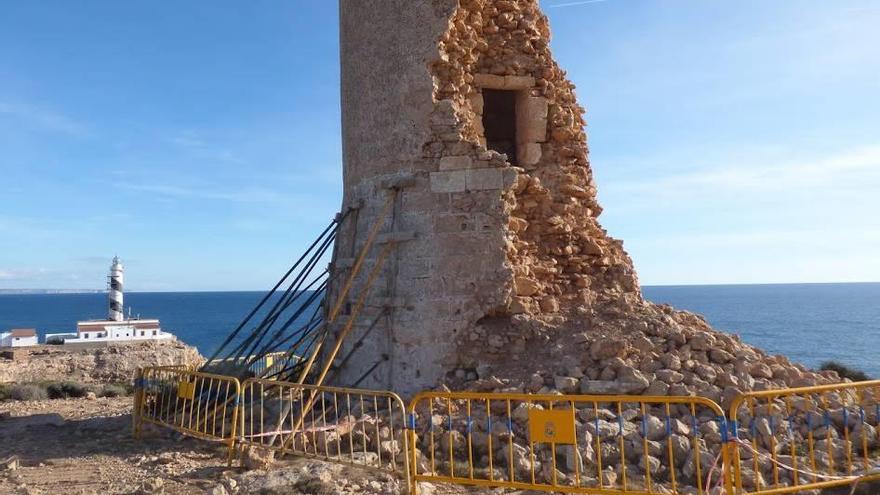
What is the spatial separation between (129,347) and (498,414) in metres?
27.2

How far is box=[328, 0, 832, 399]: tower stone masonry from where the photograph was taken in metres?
8.00

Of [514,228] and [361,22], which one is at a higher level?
[361,22]

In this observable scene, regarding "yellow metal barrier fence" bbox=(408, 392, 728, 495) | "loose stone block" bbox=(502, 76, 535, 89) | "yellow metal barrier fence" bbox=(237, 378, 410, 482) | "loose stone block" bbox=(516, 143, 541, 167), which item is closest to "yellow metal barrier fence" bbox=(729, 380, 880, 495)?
"yellow metal barrier fence" bbox=(408, 392, 728, 495)

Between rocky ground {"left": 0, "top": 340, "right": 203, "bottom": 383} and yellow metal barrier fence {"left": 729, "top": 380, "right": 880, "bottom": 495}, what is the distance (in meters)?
21.0

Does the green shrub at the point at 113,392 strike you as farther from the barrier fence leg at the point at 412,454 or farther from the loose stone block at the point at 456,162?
the barrier fence leg at the point at 412,454

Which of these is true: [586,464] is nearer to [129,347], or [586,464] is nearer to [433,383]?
[433,383]

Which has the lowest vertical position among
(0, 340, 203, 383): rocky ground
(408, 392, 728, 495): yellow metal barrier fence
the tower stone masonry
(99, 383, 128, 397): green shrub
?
(0, 340, 203, 383): rocky ground

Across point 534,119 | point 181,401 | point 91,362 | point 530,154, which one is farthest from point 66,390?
point 534,119

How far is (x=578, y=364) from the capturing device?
7.43 m

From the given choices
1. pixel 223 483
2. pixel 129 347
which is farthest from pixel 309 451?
pixel 129 347

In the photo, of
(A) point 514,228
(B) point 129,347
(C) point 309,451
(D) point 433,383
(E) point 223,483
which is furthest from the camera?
(B) point 129,347

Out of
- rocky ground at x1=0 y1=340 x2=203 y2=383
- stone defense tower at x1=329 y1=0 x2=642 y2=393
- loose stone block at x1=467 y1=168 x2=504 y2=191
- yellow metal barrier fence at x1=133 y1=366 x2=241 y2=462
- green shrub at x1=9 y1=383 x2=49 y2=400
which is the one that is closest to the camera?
yellow metal barrier fence at x1=133 y1=366 x2=241 y2=462

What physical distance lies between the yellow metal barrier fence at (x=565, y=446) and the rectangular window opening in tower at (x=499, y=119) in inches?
199

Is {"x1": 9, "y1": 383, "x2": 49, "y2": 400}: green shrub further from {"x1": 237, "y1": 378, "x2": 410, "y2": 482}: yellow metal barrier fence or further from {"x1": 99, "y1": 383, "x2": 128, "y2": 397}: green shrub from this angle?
{"x1": 237, "y1": 378, "x2": 410, "y2": 482}: yellow metal barrier fence
